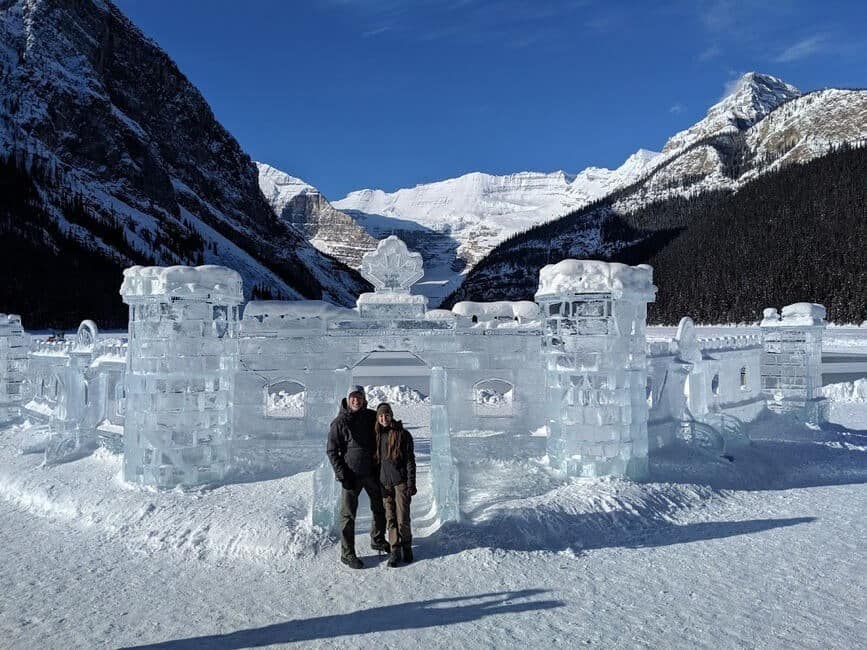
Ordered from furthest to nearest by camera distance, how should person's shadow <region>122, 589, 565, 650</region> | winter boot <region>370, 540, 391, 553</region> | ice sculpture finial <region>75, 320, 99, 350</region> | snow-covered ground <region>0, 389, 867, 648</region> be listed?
ice sculpture finial <region>75, 320, 99, 350</region>, winter boot <region>370, 540, 391, 553</region>, snow-covered ground <region>0, 389, 867, 648</region>, person's shadow <region>122, 589, 565, 650</region>

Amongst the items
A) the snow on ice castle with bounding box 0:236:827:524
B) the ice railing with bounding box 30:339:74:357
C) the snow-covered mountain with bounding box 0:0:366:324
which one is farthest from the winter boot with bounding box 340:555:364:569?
the snow-covered mountain with bounding box 0:0:366:324

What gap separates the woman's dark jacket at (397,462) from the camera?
25.2 feet

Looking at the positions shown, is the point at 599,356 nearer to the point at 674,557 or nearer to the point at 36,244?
the point at 674,557

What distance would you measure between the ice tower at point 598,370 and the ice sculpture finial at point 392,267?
10.1 feet

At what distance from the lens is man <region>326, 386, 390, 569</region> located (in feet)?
25.4

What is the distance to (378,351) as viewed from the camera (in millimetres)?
14062

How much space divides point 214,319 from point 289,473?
3.21 meters

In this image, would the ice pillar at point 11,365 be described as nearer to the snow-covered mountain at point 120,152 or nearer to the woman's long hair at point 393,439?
the woman's long hair at point 393,439

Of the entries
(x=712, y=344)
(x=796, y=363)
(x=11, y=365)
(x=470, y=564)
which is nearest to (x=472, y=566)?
(x=470, y=564)

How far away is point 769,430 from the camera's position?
18.0 metres


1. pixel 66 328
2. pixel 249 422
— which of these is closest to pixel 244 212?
pixel 66 328

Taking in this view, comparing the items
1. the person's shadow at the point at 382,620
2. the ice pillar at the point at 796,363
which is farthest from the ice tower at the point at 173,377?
the ice pillar at the point at 796,363

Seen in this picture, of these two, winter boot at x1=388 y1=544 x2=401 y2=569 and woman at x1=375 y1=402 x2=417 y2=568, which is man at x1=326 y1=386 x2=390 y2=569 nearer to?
woman at x1=375 y1=402 x2=417 y2=568

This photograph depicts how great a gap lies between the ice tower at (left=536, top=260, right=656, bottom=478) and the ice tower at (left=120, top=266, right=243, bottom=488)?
6212 mm
